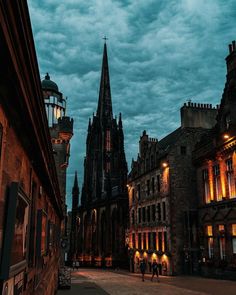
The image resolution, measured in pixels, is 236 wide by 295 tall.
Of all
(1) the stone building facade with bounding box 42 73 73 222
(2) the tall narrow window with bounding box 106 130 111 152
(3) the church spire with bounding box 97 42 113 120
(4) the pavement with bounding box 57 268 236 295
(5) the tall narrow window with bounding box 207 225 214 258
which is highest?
(3) the church spire with bounding box 97 42 113 120

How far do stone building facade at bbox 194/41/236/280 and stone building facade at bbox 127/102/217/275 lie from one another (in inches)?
111

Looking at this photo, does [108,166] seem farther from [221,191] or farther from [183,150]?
[221,191]

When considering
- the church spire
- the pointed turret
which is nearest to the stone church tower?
the church spire

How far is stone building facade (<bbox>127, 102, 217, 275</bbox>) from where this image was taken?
1432 inches

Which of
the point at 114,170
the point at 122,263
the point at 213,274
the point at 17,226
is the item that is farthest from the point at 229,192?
the point at 114,170

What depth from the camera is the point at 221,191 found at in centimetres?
3081

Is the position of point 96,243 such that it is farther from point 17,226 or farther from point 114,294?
point 17,226

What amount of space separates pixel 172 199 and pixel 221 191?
26.1 ft

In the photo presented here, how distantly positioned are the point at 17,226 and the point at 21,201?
1.06 ft

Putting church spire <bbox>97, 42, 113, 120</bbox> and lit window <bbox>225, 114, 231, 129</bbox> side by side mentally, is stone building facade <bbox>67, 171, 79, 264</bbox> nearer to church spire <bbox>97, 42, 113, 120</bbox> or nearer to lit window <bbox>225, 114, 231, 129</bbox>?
church spire <bbox>97, 42, 113, 120</bbox>

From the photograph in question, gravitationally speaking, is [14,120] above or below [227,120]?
below

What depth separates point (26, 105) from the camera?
11.6 feet

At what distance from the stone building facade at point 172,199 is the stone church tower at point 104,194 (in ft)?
78.4

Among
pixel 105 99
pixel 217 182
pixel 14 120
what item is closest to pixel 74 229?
pixel 105 99
